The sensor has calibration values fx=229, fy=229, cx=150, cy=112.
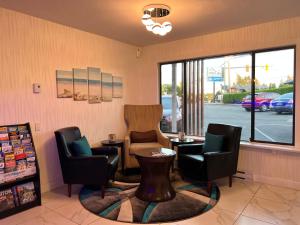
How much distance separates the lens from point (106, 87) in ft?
14.1

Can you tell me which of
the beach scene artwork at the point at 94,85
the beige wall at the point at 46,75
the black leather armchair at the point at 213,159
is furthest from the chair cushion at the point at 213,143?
the beach scene artwork at the point at 94,85

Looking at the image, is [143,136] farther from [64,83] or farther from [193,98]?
[64,83]

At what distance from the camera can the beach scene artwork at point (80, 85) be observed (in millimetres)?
3764

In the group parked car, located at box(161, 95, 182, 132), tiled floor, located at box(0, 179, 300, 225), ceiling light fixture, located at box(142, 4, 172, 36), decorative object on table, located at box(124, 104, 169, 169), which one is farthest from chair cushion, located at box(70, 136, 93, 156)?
parked car, located at box(161, 95, 182, 132)

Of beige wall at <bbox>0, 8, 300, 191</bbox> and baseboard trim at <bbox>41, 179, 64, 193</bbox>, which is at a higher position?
beige wall at <bbox>0, 8, 300, 191</bbox>

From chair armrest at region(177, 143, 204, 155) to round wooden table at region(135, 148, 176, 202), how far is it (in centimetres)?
69

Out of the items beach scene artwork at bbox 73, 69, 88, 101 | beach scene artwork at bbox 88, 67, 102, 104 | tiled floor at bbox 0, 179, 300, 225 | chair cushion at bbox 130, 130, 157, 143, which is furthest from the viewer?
chair cushion at bbox 130, 130, 157, 143

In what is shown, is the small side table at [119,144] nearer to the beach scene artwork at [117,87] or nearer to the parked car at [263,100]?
the beach scene artwork at [117,87]

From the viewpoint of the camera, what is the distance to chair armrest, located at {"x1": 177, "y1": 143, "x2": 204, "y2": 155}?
12.4ft

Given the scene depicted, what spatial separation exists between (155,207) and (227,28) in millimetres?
2990

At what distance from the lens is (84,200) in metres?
3.07

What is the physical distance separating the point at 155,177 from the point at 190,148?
995 millimetres

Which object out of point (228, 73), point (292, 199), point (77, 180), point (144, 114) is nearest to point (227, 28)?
point (228, 73)

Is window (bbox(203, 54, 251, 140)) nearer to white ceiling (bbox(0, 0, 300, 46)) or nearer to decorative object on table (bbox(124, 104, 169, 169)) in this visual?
white ceiling (bbox(0, 0, 300, 46))
